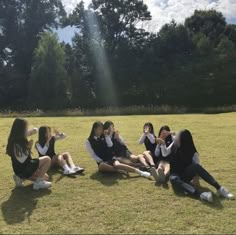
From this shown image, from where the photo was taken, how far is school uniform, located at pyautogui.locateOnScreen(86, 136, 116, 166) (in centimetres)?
974

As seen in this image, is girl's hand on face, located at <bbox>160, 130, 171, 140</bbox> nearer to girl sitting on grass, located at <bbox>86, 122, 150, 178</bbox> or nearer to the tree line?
girl sitting on grass, located at <bbox>86, 122, 150, 178</bbox>

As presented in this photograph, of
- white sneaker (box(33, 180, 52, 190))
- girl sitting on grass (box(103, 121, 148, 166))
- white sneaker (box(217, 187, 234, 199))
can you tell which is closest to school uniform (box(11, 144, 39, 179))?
white sneaker (box(33, 180, 52, 190))

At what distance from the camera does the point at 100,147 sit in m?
9.80

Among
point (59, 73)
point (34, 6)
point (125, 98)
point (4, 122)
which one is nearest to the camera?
point (4, 122)

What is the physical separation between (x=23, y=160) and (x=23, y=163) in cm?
8

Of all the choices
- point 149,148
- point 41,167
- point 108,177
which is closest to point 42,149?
point 41,167

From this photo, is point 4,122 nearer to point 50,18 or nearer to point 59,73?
point 59,73

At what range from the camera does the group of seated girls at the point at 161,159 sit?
788 cm

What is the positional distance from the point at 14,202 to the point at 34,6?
50.1 metres

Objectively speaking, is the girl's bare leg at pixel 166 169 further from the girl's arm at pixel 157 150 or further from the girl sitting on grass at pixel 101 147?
the girl sitting on grass at pixel 101 147

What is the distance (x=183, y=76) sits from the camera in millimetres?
45312

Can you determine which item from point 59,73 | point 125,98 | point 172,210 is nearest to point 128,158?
point 172,210

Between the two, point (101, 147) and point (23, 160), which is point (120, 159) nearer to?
point (101, 147)

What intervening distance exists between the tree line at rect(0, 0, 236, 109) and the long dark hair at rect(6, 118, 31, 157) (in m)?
29.7
